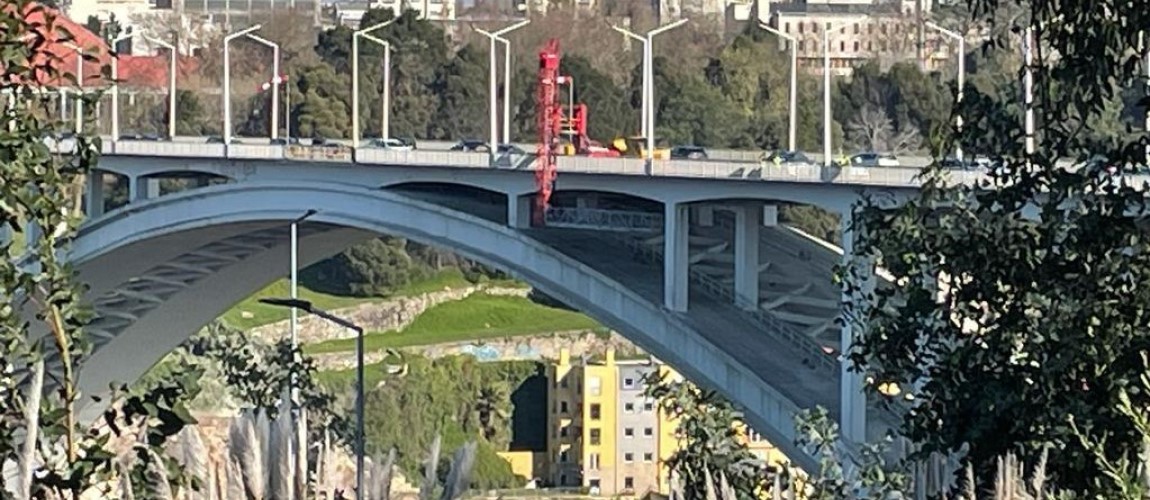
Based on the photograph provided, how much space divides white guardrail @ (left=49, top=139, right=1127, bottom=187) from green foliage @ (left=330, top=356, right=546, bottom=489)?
569 cm

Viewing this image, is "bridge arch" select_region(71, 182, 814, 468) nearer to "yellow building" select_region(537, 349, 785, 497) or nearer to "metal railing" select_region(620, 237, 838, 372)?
"metal railing" select_region(620, 237, 838, 372)

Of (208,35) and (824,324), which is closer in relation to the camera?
(824,324)

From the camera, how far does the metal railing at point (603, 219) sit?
21.1 metres

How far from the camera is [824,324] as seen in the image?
742 inches

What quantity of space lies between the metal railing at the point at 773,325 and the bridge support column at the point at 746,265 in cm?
3

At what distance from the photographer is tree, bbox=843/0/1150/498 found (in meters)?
5.39

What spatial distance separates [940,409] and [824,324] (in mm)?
13122

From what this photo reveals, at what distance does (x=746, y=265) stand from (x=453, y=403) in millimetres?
15352

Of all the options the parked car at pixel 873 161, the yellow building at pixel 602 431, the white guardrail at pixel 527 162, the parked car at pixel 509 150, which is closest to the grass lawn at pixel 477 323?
the yellow building at pixel 602 431

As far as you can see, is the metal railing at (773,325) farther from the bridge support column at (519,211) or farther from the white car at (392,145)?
the white car at (392,145)

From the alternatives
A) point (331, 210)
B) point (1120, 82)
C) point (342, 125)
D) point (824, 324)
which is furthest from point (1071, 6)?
point (342, 125)

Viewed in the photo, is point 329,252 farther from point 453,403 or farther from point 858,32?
point 858,32

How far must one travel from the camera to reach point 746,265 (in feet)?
62.3

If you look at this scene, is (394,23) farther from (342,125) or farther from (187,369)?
(187,369)
